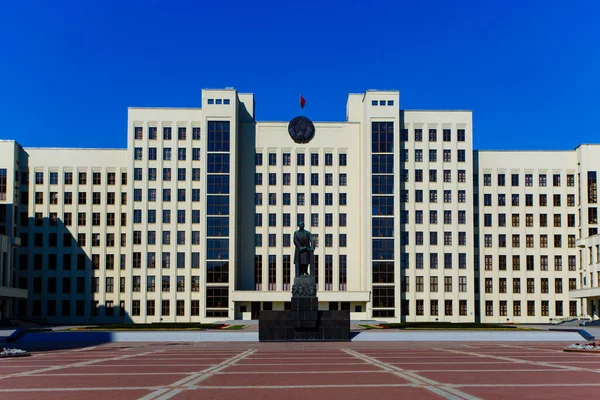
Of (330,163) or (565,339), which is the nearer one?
(565,339)

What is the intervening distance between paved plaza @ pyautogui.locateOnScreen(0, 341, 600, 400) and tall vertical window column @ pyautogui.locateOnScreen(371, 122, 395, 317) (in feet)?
149

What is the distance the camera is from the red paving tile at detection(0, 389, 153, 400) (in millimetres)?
15641

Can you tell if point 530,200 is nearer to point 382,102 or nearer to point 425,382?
point 382,102

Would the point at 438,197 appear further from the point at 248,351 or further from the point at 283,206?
the point at 248,351

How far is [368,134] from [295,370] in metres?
59.0

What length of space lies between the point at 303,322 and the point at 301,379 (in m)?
19.7

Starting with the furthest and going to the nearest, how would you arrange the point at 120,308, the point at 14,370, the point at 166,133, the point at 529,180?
the point at 529,180 < the point at 166,133 < the point at 120,308 < the point at 14,370

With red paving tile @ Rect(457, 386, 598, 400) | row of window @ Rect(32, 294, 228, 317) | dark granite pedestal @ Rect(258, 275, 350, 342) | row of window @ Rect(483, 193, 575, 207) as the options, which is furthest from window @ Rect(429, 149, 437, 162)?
red paving tile @ Rect(457, 386, 598, 400)

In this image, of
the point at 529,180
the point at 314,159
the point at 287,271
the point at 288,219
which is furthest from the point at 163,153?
the point at 529,180

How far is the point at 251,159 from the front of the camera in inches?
3214

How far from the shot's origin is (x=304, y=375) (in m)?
20.2

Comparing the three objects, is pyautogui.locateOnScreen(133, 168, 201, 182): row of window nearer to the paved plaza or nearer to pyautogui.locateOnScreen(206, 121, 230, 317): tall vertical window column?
pyautogui.locateOnScreen(206, 121, 230, 317): tall vertical window column

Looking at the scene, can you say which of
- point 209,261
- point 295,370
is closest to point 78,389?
point 295,370

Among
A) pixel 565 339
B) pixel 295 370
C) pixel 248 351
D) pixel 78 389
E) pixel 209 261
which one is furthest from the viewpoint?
pixel 209 261
